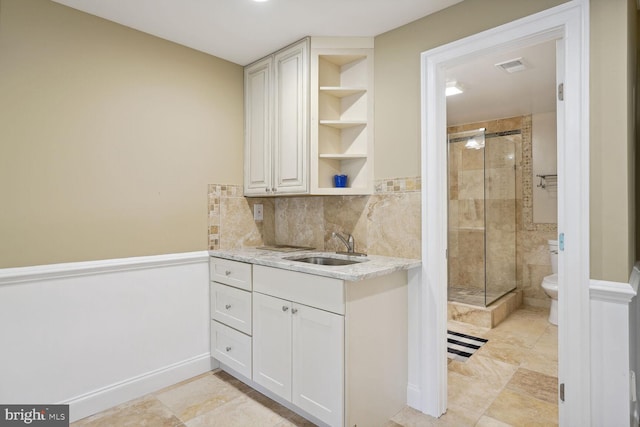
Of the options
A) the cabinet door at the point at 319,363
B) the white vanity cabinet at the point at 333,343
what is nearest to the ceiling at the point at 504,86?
the white vanity cabinet at the point at 333,343

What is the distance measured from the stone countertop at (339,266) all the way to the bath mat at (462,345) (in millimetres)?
1240

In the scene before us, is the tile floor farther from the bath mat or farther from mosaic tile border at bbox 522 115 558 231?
mosaic tile border at bbox 522 115 558 231

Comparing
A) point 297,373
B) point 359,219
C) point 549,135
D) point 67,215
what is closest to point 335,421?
point 297,373

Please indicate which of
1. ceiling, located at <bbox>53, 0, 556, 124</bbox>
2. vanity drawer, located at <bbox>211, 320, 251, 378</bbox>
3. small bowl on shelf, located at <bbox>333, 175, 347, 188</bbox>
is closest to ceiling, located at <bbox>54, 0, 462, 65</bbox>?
ceiling, located at <bbox>53, 0, 556, 124</bbox>

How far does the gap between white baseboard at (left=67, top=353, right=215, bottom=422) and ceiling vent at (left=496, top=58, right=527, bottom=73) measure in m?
3.17

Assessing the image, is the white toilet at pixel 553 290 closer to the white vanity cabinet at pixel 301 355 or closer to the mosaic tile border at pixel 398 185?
the mosaic tile border at pixel 398 185

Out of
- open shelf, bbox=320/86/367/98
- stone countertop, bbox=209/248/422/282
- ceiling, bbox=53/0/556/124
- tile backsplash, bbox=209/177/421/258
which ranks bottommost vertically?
stone countertop, bbox=209/248/422/282

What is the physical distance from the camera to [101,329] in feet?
7.02

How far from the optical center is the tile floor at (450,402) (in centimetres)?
198

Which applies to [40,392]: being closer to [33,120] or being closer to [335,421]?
[33,120]

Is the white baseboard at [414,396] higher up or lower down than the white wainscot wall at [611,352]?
lower down

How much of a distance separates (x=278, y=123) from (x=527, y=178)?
322 centimetres

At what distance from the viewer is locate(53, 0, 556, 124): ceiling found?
1997 millimetres

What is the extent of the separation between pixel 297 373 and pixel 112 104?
1994 mm
